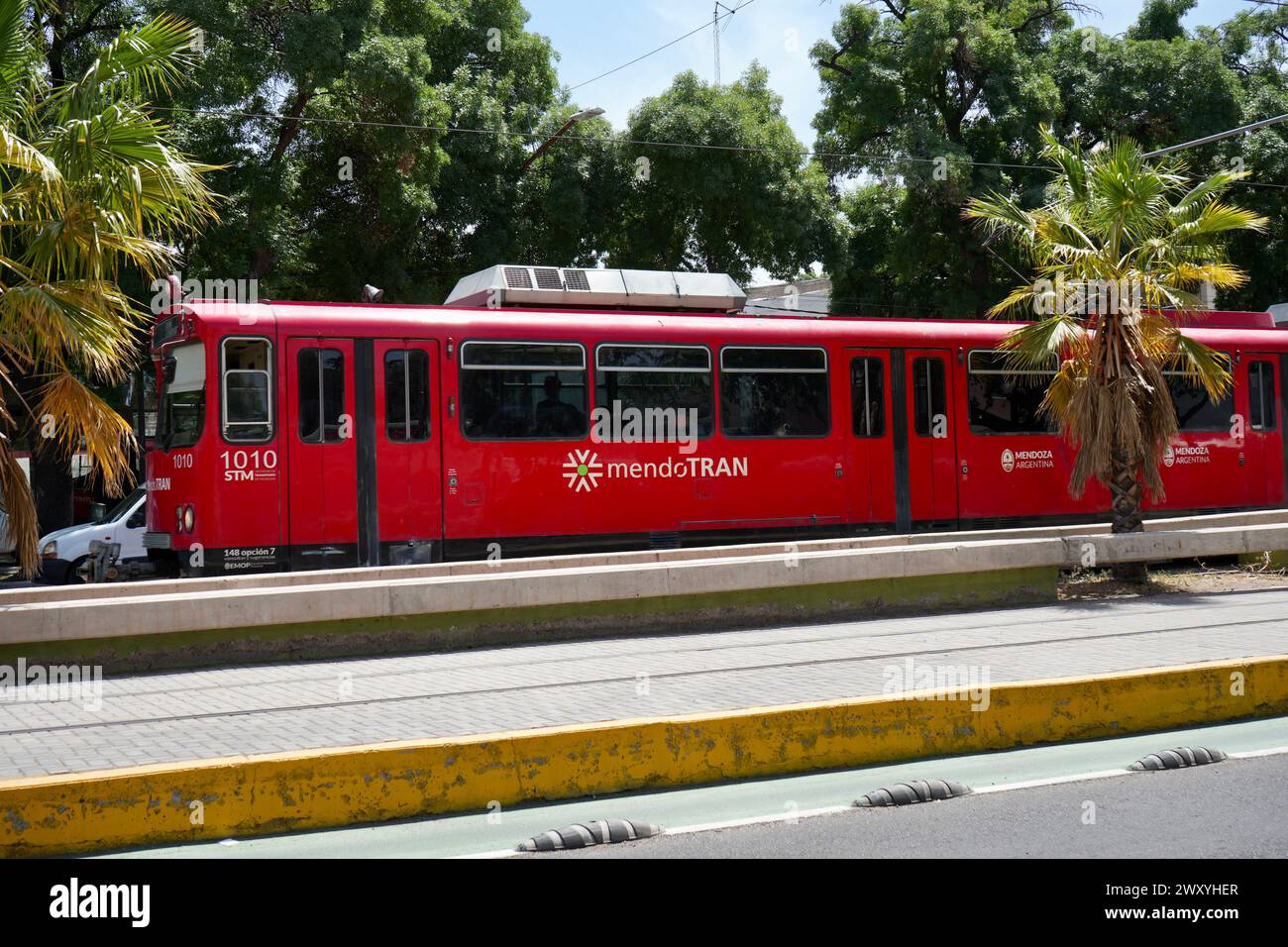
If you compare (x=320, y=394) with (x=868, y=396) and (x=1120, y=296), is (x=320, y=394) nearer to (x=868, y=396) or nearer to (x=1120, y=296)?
(x=868, y=396)

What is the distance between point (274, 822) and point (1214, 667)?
588 cm

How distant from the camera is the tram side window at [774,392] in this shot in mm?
16062

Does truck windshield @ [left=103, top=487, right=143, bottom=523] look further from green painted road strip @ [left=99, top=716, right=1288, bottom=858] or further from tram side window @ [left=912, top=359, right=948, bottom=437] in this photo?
green painted road strip @ [left=99, top=716, right=1288, bottom=858]

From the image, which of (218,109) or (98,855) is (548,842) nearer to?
(98,855)

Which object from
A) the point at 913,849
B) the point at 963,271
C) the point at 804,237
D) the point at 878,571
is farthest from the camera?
the point at 963,271

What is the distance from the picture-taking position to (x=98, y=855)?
5.64 metres

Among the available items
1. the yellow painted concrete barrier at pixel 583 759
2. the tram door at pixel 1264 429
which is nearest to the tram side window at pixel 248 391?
the yellow painted concrete barrier at pixel 583 759

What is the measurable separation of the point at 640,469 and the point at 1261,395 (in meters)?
10.5

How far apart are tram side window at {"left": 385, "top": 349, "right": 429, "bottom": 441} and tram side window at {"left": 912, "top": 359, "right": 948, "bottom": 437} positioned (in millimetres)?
6665

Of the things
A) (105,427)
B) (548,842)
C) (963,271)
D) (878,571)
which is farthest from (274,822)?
(963,271)

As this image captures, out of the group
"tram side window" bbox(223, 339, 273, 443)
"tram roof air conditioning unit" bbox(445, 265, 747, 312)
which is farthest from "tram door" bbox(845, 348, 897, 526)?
"tram side window" bbox(223, 339, 273, 443)

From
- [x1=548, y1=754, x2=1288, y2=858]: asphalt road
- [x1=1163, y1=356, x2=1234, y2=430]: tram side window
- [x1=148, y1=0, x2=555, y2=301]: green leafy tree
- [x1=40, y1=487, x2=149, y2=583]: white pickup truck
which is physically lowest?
[x1=548, y1=754, x2=1288, y2=858]: asphalt road

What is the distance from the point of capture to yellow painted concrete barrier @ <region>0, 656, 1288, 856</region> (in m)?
5.76

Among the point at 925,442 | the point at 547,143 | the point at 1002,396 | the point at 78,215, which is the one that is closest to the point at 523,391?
the point at 925,442
